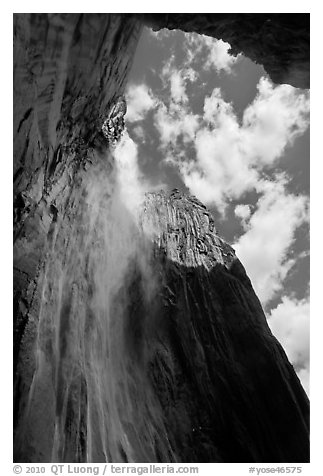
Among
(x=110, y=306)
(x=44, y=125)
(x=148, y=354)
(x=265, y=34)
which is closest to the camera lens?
(x=44, y=125)

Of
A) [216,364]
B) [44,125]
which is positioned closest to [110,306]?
[216,364]

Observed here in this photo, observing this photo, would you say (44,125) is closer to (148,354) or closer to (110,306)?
(110,306)

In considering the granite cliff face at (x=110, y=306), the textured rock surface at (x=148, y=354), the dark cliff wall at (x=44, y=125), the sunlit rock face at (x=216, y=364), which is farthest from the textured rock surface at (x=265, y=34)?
the sunlit rock face at (x=216, y=364)

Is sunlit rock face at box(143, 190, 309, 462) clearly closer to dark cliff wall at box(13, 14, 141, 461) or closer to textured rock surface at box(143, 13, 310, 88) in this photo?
dark cliff wall at box(13, 14, 141, 461)

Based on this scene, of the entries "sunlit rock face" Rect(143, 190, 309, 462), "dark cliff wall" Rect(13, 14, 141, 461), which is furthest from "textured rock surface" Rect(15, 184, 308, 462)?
"dark cliff wall" Rect(13, 14, 141, 461)

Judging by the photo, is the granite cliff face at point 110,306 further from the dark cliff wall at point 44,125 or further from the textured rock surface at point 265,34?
the textured rock surface at point 265,34

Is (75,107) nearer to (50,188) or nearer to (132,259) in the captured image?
(50,188)
